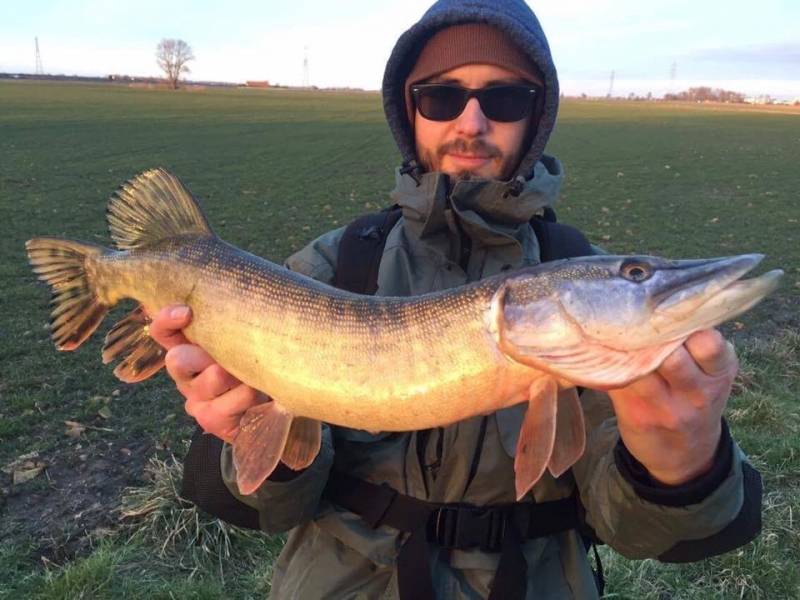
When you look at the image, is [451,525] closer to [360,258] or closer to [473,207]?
[360,258]

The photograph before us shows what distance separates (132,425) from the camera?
5.22m

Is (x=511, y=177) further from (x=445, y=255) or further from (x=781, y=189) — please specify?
(x=781, y=189)

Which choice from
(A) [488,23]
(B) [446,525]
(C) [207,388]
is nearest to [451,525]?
(B) [446,525]

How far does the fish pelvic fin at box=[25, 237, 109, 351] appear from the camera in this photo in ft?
9.07

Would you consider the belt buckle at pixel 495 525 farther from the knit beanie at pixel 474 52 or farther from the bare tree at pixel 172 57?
the bare tree at pixel 172 57

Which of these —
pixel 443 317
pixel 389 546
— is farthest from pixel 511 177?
pixel 389 546

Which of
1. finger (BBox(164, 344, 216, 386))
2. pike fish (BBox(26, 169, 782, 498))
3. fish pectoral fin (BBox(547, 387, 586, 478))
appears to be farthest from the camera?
finger (BBox(164, 344, 216, 386))

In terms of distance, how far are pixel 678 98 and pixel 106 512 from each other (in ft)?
490

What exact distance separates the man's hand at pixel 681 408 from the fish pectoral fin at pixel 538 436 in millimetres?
184

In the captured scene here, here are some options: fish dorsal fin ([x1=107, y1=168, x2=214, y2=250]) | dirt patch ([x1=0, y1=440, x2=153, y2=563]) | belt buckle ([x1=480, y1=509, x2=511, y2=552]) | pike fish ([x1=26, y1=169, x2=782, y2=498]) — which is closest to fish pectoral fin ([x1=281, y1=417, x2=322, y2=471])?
pike fish ([x1=26, y1=169, x2=782, y2=498])

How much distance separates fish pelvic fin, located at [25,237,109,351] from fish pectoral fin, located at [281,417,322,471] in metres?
1.03

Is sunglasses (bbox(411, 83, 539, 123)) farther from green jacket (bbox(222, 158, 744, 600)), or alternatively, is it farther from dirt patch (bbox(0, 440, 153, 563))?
dirt patch (bbox(0, 440, 153, 563))

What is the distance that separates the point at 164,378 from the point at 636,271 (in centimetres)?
502

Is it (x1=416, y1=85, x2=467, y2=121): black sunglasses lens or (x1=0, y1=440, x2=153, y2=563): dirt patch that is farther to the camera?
(x1=0, y1=440, x2=153, y2=563): dirt patch
